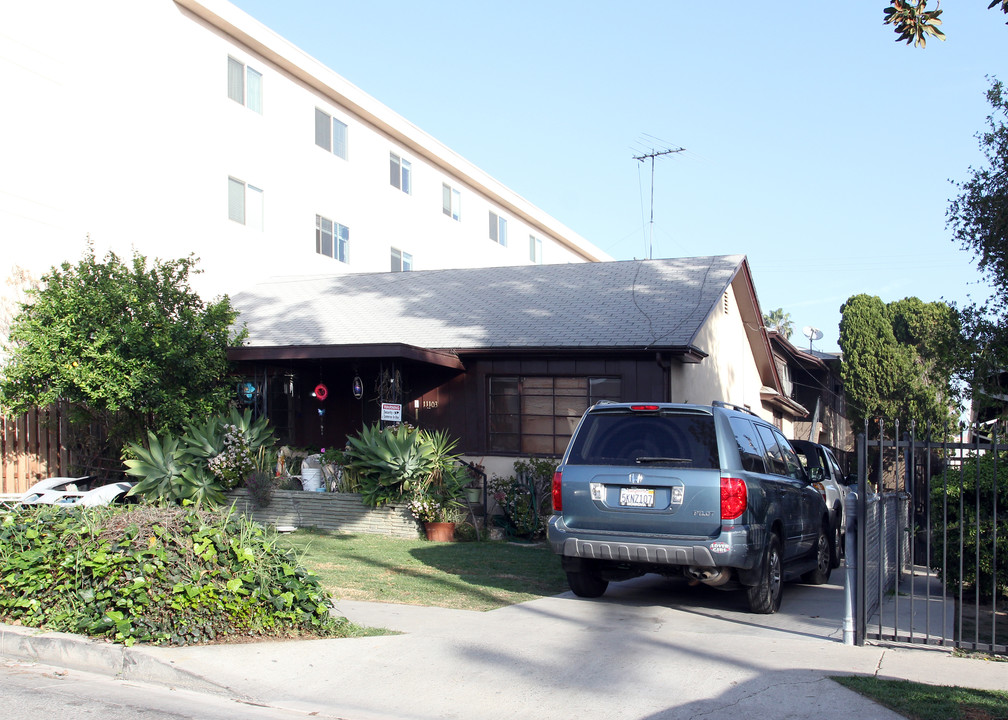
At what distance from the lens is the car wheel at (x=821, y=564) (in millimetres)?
11367

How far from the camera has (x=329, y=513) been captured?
1527cm

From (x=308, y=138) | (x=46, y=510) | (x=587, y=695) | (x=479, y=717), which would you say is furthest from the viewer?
(x=308, y=138)

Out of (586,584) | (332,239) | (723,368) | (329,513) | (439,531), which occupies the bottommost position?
(439,531)

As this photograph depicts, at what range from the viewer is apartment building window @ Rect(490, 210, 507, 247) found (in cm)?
3744

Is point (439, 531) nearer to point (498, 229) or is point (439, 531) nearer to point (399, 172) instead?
point (399, 172)

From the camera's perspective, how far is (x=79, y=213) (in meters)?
20.5

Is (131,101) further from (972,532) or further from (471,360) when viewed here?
(972,532)

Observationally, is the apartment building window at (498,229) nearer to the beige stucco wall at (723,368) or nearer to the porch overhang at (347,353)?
the beige stucco wall at (723,368)

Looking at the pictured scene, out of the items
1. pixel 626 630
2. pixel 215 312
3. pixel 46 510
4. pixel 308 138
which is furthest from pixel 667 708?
pixel 308 138

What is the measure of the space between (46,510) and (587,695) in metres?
5.27

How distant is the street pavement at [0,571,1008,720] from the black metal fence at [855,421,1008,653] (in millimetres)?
434

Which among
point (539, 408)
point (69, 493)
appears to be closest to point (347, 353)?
point (539, 408)

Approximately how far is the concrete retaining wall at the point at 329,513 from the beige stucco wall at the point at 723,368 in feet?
16.4

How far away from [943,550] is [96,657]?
6.37 meters
